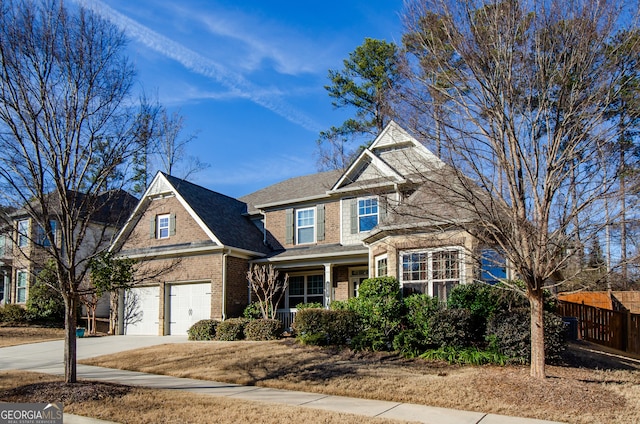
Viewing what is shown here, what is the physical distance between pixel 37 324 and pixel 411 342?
21.7m

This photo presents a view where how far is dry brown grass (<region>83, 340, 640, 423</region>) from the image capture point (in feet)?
26.3

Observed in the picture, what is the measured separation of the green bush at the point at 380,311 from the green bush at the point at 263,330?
356cm

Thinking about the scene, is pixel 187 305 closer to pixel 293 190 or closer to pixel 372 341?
pixel 293 190

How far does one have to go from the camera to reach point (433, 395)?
8734mm

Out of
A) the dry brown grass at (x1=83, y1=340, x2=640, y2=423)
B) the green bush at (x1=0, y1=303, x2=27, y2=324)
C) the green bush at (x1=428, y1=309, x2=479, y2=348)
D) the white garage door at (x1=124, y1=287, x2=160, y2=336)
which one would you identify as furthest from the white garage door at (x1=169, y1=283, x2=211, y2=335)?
the green bush at (x1=0, y1=303, x2=27, y2=324)

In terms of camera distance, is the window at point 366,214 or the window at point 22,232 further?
the window at point 366,214

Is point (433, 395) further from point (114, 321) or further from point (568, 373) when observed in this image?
point (114, 321)

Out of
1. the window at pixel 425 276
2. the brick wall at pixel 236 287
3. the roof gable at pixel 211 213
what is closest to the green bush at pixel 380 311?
the window at pixel 425 276

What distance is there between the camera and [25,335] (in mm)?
21344

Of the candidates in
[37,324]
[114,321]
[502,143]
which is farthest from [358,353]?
[37,324]

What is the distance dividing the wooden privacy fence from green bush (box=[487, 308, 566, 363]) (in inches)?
184

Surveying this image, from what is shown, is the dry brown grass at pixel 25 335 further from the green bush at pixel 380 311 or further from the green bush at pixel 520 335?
the green bush at pixel 520 335

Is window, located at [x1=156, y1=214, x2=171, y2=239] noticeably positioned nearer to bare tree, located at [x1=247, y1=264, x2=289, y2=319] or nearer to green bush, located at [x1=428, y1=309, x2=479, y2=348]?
bare tree, located at [x1=247, y1=264, x2=289, y2=319]

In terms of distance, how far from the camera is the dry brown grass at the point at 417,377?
26.3 feet
